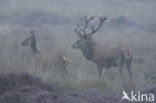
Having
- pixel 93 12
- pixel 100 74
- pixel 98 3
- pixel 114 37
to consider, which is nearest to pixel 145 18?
pixel 93 12

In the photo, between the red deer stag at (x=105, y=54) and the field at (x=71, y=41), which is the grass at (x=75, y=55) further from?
the red deer stag at (x=105, y=54)

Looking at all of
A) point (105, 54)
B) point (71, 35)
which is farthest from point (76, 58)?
point (71, 35)

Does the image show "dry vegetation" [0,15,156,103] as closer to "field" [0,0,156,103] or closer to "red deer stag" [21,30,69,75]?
"field" [0,0,156,103]

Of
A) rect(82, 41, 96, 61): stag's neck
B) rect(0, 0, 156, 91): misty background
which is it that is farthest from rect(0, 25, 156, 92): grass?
rect(82, 41, 96, 61): stag's neck

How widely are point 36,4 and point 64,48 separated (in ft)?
52.6

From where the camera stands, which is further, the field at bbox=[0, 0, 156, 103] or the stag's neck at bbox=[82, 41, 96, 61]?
the stag's neck at bbox=[82, 41, 96, 61]

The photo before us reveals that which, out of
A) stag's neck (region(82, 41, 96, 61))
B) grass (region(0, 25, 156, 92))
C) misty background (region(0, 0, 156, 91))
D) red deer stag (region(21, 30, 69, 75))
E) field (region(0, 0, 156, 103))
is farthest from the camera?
stag's neck (region(82, 41, 96, 61))

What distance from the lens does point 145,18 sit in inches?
1158

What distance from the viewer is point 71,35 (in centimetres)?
1959

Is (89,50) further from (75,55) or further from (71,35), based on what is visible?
(71,35)

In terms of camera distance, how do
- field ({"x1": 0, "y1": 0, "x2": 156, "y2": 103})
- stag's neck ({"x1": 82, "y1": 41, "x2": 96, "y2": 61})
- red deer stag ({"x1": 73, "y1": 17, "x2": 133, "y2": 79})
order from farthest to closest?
stag's neck ({"x1": 82, "y1": 41, "x2": 96, "y2": 61}), red deer stag ({"x1": 73, "y1": 17, "x2": 133, "y2": 79}), field ({"x1": 0, "y1": 0, "x2": 156, "y2": 103})

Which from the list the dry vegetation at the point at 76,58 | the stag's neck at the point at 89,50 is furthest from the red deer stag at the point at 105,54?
the dry vegetation at the point at 76,58

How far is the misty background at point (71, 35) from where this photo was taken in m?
12.1

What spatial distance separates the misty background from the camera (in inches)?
476
